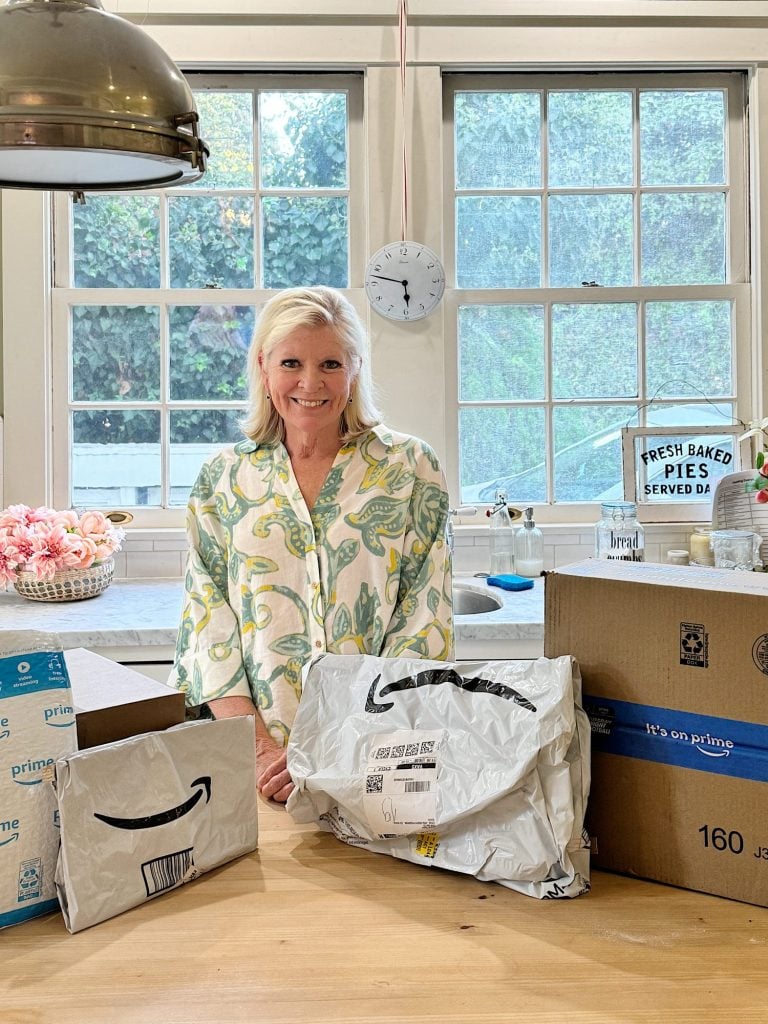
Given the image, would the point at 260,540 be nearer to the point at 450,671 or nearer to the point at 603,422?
the point at 450,671

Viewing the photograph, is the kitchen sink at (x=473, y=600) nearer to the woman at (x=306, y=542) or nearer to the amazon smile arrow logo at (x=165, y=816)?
the woman at (x=306, y=542)

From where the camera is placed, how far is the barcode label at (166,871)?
1005 millimetres

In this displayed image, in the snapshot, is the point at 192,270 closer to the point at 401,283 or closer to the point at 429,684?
the point at 401,283

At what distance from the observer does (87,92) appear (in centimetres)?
110

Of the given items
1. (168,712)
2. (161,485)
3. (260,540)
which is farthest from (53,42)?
(161,485)

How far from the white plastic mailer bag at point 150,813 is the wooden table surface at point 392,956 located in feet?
0.09

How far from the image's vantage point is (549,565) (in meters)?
3.28

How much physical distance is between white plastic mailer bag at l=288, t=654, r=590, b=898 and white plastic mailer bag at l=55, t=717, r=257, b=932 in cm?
8

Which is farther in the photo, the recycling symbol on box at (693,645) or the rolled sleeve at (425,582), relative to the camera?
the rolled sleeve at (425,582)

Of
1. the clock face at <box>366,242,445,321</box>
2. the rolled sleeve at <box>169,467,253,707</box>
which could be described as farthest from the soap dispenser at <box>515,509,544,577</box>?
the rolled sleeve at <box>169,467,253,707</box>

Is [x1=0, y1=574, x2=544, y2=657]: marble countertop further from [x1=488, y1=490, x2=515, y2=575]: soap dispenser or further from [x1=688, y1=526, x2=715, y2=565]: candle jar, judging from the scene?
[x1=688, y1=526, x2=715, y2=565]: candle jar

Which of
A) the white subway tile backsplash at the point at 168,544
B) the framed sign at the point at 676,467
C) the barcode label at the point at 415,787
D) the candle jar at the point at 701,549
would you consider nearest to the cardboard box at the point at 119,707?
the barcode label at the point at 415,787

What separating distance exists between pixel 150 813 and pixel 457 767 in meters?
0.33

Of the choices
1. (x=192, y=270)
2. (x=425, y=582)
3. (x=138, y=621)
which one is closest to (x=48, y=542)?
(x=138, y=621)
